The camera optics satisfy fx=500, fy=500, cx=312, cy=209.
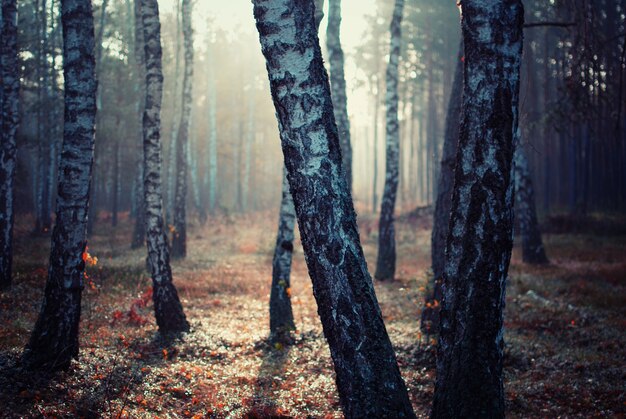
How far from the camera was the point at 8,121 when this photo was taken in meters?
12.0

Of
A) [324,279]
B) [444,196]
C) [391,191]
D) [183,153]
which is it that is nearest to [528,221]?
[391,191]

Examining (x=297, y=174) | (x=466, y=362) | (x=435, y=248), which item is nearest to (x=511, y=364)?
(x=435, y=248)

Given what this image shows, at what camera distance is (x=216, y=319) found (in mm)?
10422

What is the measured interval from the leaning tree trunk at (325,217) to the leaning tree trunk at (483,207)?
0.58 m

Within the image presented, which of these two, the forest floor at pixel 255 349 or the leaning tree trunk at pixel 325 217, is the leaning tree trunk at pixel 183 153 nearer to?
the forest floor at pixel 255 349

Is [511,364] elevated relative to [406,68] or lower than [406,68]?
lower

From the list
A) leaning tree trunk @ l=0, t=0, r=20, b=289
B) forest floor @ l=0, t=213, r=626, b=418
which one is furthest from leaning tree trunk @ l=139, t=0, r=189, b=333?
leaning tree trunk @ l=0, t=0, r=20, b=289

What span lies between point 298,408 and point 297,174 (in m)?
3.53

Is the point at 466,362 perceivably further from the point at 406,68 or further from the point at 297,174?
the point at 406,68

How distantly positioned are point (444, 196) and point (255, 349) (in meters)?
4.09

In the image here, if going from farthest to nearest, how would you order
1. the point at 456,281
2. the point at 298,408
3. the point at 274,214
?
the point at 274,214 → the point at 298,408 → the point at 456,281

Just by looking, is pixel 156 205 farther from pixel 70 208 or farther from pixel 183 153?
pixel 183 153

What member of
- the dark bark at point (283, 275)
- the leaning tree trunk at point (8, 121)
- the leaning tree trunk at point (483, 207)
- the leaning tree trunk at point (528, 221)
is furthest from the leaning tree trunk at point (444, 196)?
the leaning tree trunk at point (8, 121)

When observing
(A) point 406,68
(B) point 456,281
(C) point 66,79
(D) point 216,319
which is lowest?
(D) point 216,319
